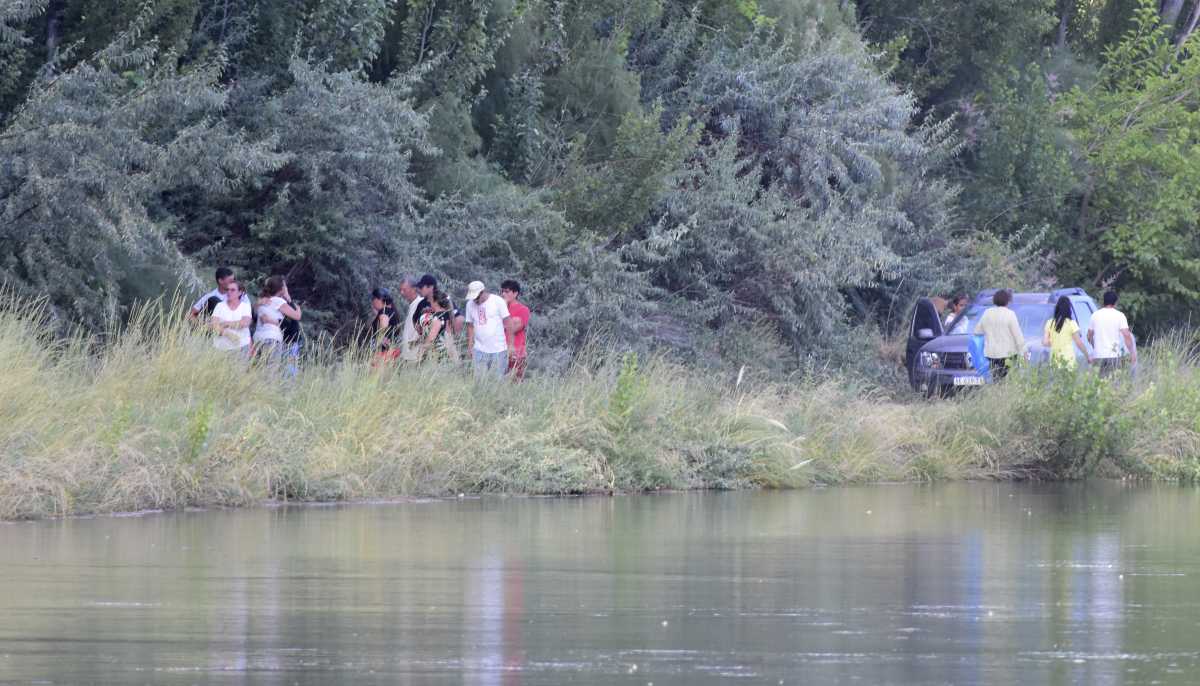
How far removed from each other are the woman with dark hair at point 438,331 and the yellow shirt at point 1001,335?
6555mm

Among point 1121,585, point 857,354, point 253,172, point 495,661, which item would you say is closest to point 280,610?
point 495,661

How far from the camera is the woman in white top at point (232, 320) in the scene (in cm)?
1981

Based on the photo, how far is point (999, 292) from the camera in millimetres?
24109

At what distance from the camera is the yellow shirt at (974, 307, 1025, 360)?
2417 cm

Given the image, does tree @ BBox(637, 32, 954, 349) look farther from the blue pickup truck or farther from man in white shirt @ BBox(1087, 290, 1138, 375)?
man in white shirt @ BBox(1087, 290, 1138, 375)

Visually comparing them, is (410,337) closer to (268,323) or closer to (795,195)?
(268,323)

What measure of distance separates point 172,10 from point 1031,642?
17.5 meters

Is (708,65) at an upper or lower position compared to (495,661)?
upper

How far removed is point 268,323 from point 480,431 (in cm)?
409

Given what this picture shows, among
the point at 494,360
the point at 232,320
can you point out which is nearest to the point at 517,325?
the point at 494,360

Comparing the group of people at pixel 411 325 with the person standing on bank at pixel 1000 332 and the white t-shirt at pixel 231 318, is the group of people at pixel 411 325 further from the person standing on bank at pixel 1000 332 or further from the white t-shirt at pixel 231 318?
the person standing on bank at pixel 1000 332

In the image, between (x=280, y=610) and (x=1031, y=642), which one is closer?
(x=1031, y=642)

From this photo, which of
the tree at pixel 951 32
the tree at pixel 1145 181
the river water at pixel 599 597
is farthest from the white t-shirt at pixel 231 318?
the tree at pixel 1145 181

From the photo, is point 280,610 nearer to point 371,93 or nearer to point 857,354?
point 371,93
